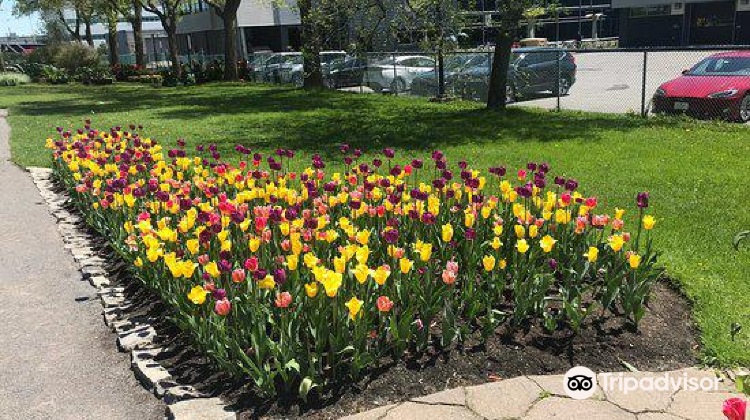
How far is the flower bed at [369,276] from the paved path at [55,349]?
47 centimetres

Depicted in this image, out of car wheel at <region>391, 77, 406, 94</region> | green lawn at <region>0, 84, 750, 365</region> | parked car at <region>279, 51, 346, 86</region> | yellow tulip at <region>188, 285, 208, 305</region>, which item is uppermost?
parked car at <region>279, 51, 346, 86</region>

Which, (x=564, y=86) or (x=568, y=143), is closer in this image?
(x=568, y=143)

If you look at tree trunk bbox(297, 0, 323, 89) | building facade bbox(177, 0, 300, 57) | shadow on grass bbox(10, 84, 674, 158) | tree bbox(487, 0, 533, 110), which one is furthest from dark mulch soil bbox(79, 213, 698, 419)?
building facade bbox(177, 0, 300, 57)

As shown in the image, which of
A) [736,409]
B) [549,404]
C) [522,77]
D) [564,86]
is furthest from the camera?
[564,86]

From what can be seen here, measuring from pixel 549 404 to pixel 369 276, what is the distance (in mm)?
1298

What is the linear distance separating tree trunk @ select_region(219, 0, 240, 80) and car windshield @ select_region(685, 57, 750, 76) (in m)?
23.2

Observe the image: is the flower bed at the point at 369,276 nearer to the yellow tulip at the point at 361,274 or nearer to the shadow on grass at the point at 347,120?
the yellow tulip at the point at 361,274

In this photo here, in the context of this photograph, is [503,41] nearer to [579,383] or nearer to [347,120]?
[347,120]

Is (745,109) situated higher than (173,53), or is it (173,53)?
(173,53)

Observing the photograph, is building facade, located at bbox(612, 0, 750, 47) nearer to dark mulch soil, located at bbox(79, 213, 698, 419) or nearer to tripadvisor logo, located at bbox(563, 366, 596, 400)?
dark mulch soil, located at bbox(79, 213, 698, 419)

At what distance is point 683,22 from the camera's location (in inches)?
1759

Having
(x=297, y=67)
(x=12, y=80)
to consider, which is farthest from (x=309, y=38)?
(x=12, y=80)

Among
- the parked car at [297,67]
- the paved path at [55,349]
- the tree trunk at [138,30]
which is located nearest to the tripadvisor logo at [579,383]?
the paved path at [55,349]

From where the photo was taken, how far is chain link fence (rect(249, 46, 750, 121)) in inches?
527
